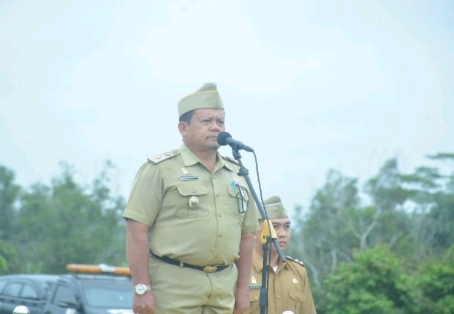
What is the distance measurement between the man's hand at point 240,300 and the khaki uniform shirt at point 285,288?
3.50ft

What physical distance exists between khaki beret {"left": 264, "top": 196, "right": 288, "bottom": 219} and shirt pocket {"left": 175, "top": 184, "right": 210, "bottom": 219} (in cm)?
192

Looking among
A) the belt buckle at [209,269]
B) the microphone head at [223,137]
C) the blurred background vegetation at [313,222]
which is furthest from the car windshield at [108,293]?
the blurred background vegetation at [313,222]

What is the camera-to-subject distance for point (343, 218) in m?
35.2

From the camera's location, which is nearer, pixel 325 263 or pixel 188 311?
pixel 188 311

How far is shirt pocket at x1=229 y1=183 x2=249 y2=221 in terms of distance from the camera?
4648 mm

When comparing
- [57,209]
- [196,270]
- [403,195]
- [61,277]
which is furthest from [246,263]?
[403,195]

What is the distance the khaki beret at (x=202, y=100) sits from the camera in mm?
4664

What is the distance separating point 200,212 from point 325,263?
1175 inches

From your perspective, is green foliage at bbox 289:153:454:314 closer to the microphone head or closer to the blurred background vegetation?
the blurred background vegetation

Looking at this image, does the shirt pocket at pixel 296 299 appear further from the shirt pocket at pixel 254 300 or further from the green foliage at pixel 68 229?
the green foliage at pixel 68 229

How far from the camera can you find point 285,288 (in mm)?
6055

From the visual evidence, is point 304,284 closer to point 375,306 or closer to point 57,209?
point 375,306

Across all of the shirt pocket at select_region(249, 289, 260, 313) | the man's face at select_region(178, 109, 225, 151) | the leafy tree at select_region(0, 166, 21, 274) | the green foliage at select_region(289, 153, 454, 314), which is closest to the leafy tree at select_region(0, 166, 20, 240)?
the leafy tree at select_region(0, 166, 21, 274)

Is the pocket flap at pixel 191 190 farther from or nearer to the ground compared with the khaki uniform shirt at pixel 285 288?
farther from the ground
